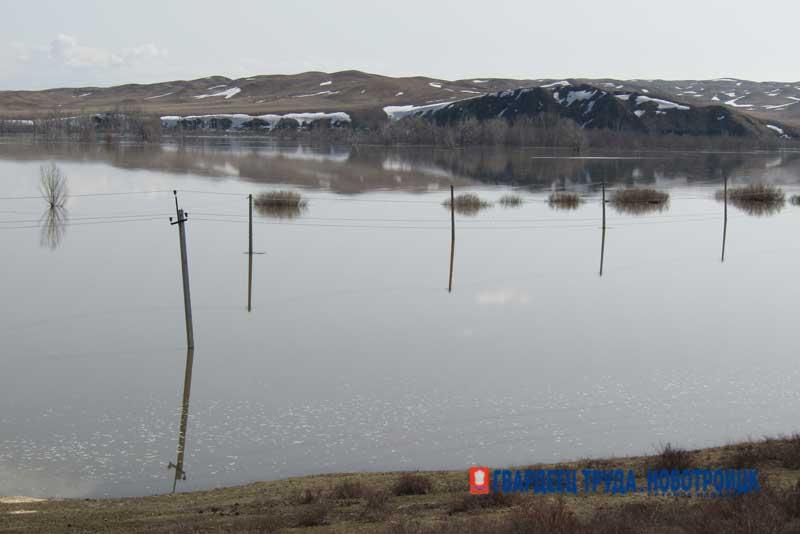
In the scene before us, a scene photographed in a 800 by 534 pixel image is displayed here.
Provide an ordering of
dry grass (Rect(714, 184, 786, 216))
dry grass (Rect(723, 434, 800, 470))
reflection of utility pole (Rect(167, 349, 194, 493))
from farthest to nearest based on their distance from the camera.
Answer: dry grass (Rect(714, 184, 786, 216)) < reflection of utility pole (Rect(167, 349, 194, 493)) < dry grass (Rect(723, 434, 800, 470))

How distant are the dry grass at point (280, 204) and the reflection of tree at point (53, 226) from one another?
781 centimetres

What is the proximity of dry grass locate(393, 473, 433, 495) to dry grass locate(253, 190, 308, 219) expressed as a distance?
28728 mm

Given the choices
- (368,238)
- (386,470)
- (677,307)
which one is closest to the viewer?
(386,470)

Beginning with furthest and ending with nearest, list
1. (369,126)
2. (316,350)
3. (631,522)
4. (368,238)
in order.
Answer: (369,126) < (368,238) < (316,350) < (631,522)

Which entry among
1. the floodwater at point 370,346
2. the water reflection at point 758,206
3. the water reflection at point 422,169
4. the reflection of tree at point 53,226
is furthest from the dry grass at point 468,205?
the reflection of tree at point 53,226

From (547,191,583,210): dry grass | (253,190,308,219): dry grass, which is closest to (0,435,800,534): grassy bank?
(253,190,308,219): dry grass

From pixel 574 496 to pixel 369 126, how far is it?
177 m

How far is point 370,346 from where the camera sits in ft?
53.2

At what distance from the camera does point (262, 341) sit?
1641cm

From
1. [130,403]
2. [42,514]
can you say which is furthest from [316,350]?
[42,514]

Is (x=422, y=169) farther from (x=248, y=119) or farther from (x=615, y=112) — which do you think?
(x=248, y=119)

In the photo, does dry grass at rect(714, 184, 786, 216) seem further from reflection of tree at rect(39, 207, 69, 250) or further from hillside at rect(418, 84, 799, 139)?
hillside at rect(418, 84, 799, 139)

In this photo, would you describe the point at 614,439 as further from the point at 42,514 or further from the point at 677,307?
the point at 677,307

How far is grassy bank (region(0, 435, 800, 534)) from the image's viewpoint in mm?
6887
